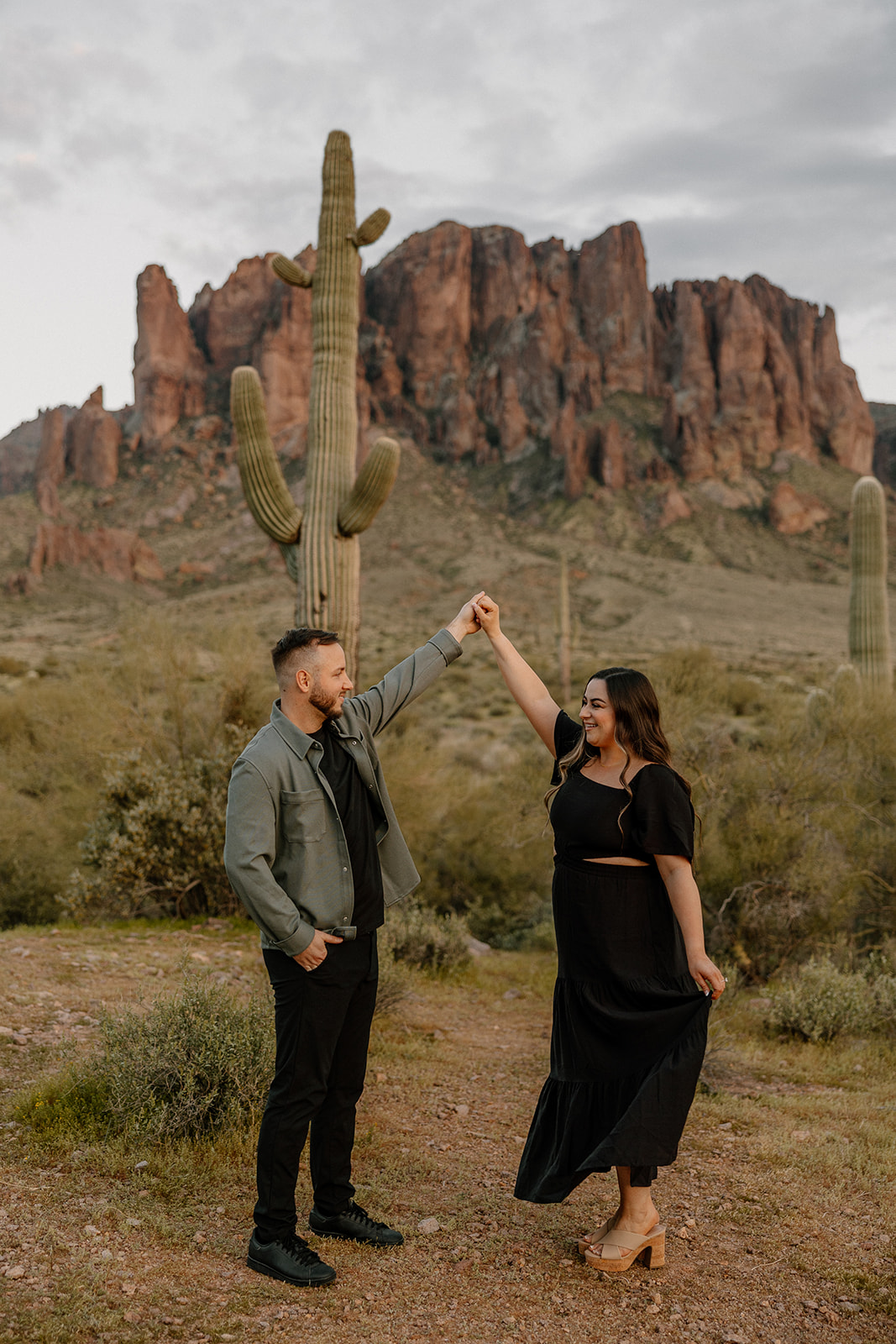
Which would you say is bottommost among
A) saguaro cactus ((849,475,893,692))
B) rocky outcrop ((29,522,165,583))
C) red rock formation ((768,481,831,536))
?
saguaro cactus ((849,475,893,692))

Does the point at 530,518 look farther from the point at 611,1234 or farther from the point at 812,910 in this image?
the point at 611,1234

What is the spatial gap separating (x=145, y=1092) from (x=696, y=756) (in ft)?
18.5

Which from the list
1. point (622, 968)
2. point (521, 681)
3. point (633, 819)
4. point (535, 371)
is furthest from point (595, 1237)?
point (535, 371)

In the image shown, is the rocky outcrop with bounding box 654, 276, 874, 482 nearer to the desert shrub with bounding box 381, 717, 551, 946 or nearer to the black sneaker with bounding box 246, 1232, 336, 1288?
the desert shrub with bounding box 381, 717, 551, 946

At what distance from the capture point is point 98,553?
207 ft

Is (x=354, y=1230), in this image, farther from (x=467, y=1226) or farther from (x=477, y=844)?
(x=477, y=844)

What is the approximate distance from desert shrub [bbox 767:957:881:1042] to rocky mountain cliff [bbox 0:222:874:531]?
229ft

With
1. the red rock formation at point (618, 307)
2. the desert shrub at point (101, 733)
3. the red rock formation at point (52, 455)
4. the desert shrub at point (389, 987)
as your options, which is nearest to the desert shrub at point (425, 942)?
the desert shrub at point (389, 987)

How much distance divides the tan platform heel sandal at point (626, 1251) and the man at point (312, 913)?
689mm

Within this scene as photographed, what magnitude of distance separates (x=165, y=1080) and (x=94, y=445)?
84.7 meters

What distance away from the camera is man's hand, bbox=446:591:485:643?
12.0 ft

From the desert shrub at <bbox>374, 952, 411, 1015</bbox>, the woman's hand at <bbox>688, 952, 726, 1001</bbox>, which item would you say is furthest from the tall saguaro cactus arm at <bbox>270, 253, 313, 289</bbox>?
the woman's hand at <bbox>688, 952, 726, 1001</bbox>

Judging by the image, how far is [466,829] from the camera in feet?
35.6

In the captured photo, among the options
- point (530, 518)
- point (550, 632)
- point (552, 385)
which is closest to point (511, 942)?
point (550, 632)
